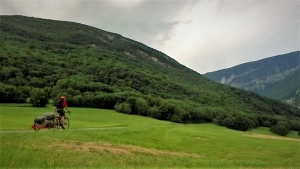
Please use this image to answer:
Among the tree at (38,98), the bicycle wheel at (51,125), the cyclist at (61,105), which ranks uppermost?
the tree at (38,98)

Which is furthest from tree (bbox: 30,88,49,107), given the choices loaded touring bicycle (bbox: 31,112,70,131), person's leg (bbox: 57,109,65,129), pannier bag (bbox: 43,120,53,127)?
person's leg (bbox: 57,109,65,129)

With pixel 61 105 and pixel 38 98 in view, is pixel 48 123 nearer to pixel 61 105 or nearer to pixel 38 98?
pixel 61 105

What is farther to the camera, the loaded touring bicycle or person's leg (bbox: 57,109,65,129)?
the loaded touring bicycle

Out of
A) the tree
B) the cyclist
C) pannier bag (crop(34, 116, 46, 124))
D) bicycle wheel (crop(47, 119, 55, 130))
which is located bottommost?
bicycle wheel (crop(47, 119, 55, 130))

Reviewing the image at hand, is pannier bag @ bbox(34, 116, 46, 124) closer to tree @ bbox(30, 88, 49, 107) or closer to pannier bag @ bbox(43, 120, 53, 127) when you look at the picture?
pannier bag @ bbox(43, 120, 53, 127)

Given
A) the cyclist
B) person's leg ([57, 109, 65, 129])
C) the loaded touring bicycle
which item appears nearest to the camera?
the cyclist

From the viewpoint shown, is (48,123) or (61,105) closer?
(61,105)

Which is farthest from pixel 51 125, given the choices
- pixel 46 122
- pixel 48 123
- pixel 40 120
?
pixel 40 120

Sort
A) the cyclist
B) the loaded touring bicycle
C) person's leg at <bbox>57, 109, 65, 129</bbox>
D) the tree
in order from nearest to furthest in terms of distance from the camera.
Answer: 1. the cyclist
2. person's leg at <bbox>57, 109, 65, 129</bbox>
3. the loaded touring bicycle
4. the tree

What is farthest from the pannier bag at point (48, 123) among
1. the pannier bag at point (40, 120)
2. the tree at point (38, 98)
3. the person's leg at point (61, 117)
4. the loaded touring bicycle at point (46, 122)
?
the tree at point (38, 98)

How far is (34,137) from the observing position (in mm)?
23422

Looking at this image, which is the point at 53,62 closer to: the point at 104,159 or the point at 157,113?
the point at 157,113

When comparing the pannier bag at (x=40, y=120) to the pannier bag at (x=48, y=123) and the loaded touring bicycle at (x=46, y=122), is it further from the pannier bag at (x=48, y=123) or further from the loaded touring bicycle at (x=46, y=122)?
the pannier bag at (x=48, y=123)

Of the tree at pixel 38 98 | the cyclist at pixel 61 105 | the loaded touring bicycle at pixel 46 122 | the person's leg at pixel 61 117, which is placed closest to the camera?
the cyclist at pixel 61 105
